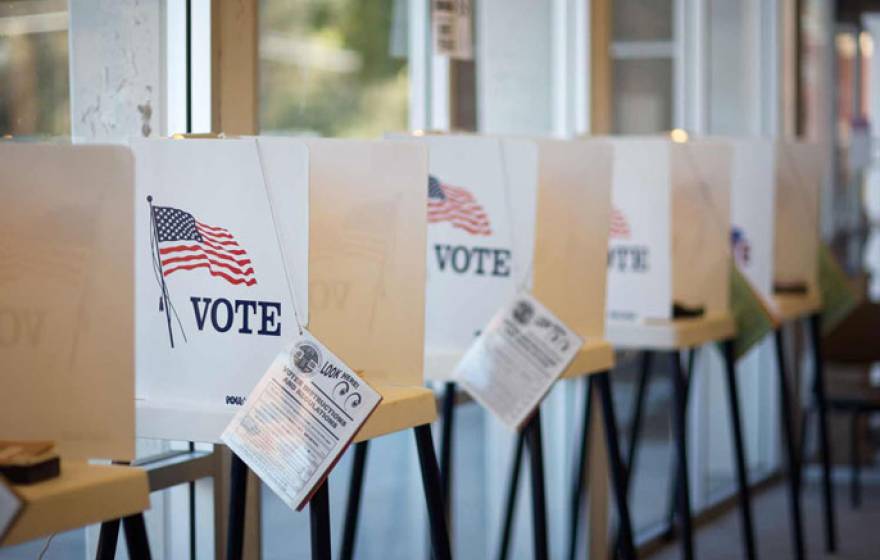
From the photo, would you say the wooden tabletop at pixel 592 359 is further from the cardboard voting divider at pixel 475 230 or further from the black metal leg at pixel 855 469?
the black metal leg at pixel 855 469

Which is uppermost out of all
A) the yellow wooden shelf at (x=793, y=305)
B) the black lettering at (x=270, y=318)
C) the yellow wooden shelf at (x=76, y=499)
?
the black lettering at (x=270, y=318)

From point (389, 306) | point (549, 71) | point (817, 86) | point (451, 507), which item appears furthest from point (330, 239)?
point (817, 86)

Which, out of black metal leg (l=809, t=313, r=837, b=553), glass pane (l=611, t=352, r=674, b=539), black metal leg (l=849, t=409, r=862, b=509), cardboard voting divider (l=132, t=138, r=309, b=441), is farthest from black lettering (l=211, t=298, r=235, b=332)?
black metal leg (l=849, t=409, r=862, b=509)

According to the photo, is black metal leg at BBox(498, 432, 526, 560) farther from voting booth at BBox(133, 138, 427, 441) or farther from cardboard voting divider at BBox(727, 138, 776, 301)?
voting booth at BBox(133, 138, 427, 441)

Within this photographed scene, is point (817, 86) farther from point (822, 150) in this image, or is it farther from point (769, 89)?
point (822, 150)

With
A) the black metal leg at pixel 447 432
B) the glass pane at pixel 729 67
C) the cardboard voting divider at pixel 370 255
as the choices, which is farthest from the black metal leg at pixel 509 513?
the glass pane at pixel 729 67

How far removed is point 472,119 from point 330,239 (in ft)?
4.92

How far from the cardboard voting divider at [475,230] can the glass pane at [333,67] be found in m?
0.37

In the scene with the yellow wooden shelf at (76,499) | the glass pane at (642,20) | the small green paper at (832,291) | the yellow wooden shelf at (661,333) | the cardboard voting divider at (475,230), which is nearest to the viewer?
the yellow wooden shelf at (76,499)

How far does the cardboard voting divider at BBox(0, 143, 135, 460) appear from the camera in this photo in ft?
5.14

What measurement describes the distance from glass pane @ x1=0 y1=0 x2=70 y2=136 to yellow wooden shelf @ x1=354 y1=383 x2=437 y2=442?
64 centimetres

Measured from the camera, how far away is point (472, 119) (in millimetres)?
3320

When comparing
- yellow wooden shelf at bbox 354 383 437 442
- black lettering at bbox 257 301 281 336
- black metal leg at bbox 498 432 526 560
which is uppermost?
black lettering at bbox 257 301 281 336

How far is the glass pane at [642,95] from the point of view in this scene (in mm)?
4027
